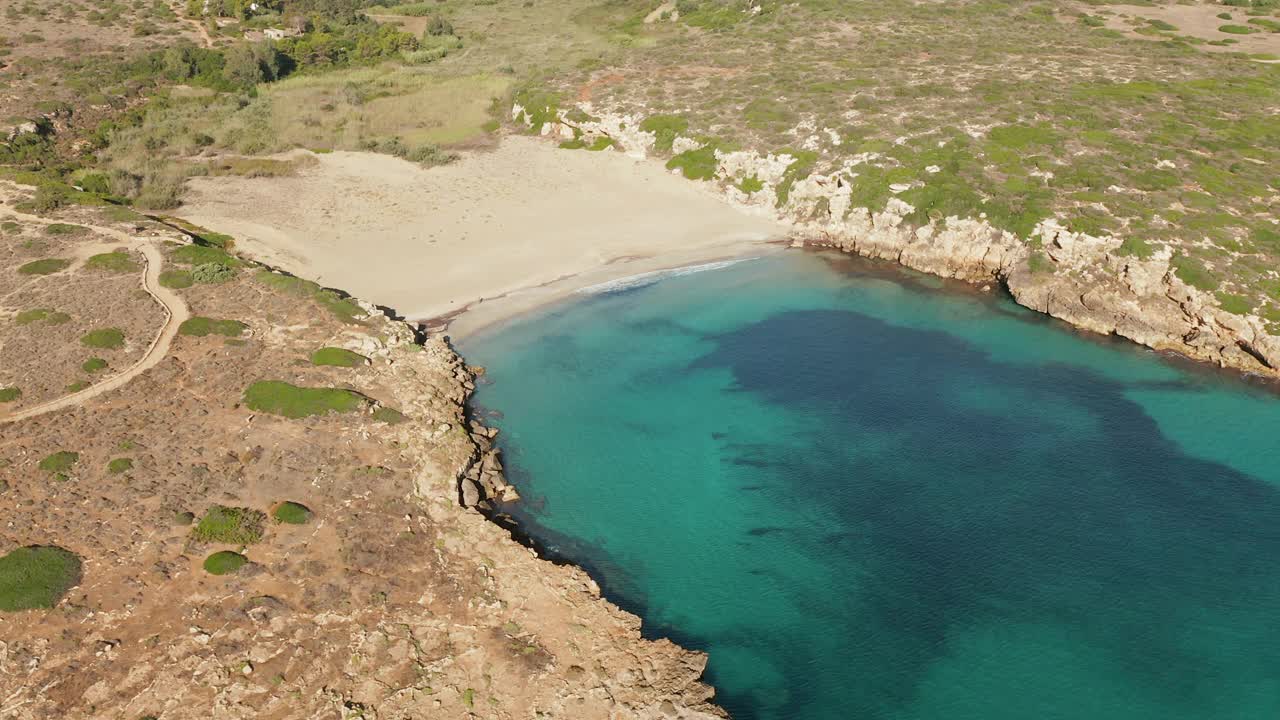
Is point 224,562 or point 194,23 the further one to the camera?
point 194,23

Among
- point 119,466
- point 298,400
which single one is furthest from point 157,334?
point 119,466

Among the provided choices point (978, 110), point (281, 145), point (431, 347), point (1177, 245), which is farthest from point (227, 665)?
point (978, 110)

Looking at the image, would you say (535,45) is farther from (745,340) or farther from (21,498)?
→ (21,498)

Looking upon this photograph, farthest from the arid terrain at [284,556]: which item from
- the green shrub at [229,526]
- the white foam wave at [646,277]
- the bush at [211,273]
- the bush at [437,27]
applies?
the bush at [437,27]

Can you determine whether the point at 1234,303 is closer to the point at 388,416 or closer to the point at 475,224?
the point at 388,416

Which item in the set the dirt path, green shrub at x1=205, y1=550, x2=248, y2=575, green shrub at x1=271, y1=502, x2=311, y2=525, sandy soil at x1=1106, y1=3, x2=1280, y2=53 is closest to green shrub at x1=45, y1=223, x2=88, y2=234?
green shrub at x1=271, y1=502, x2=311, y2=525

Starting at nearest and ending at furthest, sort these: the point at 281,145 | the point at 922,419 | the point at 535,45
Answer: the point at 922,419 < the point at 281,145 < the point at 535,45
